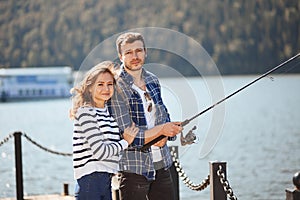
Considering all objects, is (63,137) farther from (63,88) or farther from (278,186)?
(63,88)

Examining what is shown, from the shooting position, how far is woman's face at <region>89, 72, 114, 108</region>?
13.3 ft

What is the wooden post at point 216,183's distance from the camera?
4.77 metres

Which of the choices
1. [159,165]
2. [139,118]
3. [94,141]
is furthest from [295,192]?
[94,141]

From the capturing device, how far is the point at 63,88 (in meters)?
73.4

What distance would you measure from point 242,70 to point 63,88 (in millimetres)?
20224

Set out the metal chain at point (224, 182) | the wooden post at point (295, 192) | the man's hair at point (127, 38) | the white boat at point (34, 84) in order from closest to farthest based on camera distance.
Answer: the wooden post at point (295, 192) < the man's hair at point (127, 38) < the metal chain at point (224, 182) < the white boat at point (34, 84)

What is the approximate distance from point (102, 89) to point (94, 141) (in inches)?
12.3

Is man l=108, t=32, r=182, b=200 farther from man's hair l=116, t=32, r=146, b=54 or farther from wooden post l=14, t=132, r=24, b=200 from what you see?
wooden post l=14, t=132, r=24, b=200

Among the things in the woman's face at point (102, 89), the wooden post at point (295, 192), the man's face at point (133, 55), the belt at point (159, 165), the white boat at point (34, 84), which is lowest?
the wooden post at point (295, 192)

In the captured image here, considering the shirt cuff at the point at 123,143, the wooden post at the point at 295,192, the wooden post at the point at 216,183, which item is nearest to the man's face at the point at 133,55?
the shirt cuff at the point at 123,143

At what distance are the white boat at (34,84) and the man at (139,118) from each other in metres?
67.7

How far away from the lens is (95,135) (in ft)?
13.0

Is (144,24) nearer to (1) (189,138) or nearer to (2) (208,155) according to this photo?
(2) (208,155)

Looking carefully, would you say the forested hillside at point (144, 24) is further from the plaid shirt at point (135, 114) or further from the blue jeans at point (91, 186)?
the blue jeans at point (91, 186)
